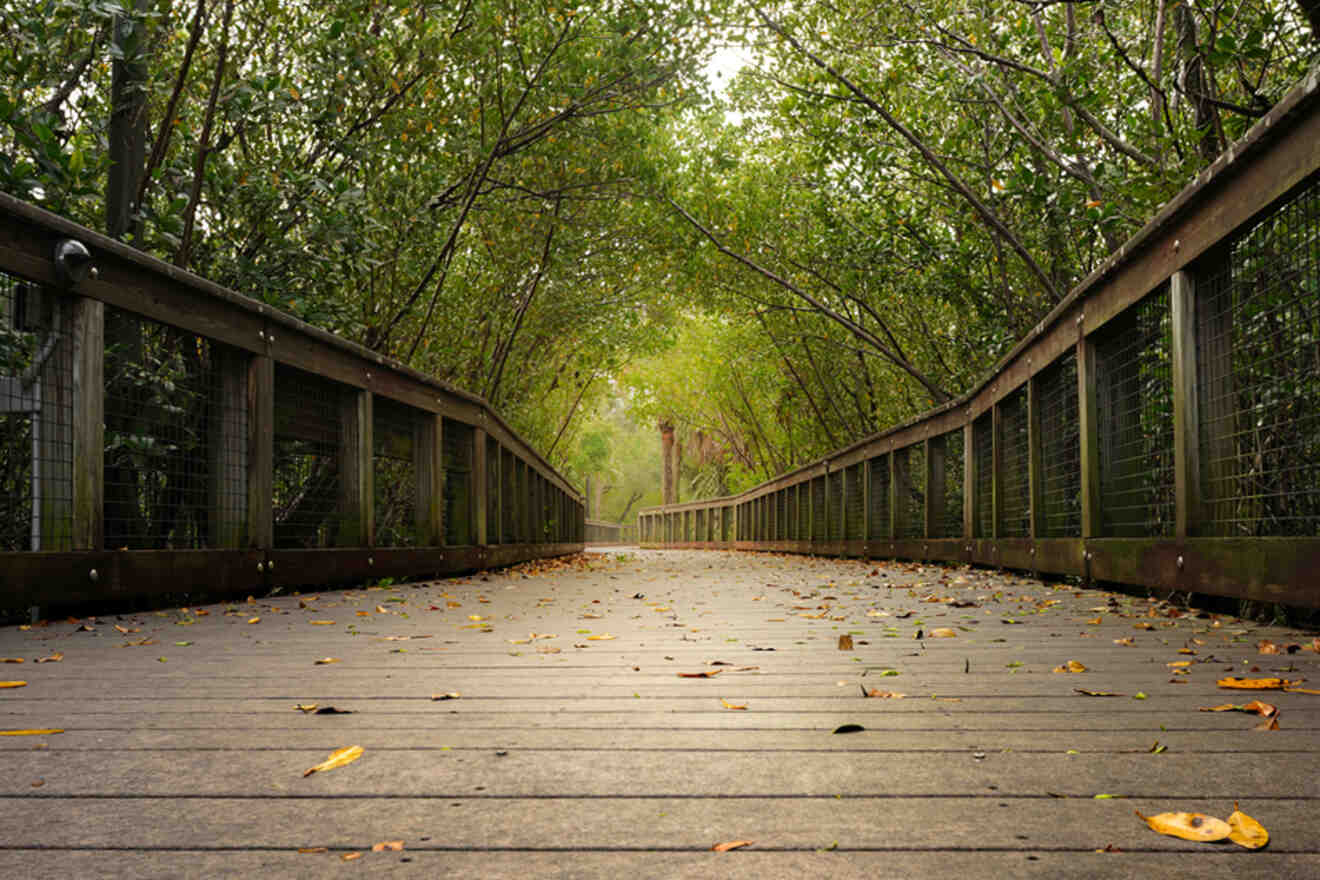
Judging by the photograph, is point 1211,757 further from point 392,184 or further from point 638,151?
point 638,151

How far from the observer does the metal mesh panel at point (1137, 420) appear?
14.8 ft

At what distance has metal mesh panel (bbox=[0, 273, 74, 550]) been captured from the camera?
373 cm

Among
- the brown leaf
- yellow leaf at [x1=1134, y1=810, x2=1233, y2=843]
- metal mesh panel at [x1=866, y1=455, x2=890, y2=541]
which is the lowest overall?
the brown leaf

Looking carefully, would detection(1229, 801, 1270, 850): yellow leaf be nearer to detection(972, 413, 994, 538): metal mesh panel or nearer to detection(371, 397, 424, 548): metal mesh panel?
detection(371, 397, 424, 548): metal mesh panel

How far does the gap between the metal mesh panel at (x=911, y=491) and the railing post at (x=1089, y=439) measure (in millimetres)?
4699

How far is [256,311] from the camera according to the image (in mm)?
5023

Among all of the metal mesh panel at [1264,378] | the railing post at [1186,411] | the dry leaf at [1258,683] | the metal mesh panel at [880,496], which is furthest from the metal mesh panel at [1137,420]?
the metal mesh panel at [880,496]

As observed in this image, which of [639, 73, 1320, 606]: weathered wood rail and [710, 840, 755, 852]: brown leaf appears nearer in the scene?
[710, 840, 755, 852]: brown leaf

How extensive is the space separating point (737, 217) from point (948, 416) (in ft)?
17.7

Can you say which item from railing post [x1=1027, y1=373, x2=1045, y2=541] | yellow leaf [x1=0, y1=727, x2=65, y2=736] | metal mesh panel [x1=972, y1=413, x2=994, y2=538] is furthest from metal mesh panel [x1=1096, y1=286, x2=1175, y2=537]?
yellow leaf [x1=0, y1=727, x2=65, y2=736]

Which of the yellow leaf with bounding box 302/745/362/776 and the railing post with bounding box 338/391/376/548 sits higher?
the railing post with bounding box 338/391/376/548

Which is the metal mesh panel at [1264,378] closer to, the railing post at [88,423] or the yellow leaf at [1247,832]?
the yellow leaf at [1247,832]

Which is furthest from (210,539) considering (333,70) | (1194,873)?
(1194,873)

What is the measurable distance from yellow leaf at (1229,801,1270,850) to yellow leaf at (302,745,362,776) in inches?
52.4
